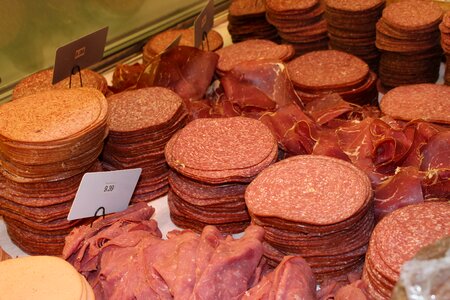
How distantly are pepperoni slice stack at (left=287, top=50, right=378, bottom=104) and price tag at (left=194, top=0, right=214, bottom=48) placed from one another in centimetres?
46

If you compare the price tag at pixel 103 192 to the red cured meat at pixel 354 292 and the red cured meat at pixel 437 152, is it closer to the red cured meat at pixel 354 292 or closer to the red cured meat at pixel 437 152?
the red cured meat at pixel 354 292

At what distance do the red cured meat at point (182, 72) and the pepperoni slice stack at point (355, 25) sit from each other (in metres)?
0.82

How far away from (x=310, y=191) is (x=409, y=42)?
145 cm

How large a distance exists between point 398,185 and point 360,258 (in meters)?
0.27

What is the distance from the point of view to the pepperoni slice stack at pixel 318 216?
6.03 ft

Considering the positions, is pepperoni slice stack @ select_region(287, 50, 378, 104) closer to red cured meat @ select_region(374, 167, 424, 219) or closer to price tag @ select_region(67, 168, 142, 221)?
red cured meat @ select_region(374, 167, 424, 219)

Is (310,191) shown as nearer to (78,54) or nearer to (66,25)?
(78,54)

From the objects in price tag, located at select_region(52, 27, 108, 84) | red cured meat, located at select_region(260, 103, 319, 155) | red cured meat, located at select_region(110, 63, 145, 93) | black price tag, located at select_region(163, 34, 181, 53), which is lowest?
red cured meat, located at select_region(110, 63, 145, 93)

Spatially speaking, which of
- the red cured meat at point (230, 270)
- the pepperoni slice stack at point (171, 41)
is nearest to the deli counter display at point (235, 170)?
the red cured meat at point (230, 270)

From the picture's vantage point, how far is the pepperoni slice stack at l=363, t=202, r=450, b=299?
164cm

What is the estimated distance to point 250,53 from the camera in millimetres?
3182

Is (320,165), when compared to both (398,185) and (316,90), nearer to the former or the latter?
(398,185)

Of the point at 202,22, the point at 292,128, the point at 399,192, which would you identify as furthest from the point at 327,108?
the point at 202,22

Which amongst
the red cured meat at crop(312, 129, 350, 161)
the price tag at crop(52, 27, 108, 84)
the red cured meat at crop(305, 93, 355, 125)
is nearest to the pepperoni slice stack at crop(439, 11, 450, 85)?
the red cured meat at crop(305, 93, 355, 125)
